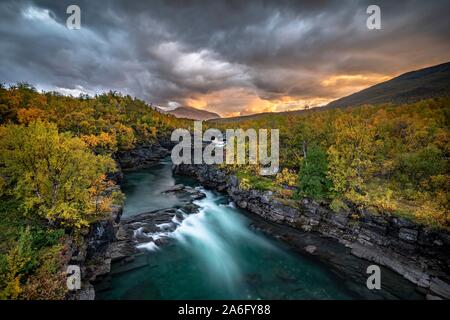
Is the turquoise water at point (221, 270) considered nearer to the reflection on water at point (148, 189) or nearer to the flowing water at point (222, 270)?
the flowing water at point (222, 270)

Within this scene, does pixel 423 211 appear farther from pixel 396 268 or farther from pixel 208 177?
pixel 208 177

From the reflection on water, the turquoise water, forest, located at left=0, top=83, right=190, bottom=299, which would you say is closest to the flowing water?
the turquoise water

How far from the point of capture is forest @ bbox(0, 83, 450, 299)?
1675 cm

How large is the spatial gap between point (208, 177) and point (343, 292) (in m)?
39.9

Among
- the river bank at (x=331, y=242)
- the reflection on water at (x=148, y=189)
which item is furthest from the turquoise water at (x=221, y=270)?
the reflection on water at (x=148, y=189)

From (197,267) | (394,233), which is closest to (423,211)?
(394,233)

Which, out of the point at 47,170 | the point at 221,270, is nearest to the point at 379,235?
the point at 221,270

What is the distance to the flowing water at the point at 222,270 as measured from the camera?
66.9 ft

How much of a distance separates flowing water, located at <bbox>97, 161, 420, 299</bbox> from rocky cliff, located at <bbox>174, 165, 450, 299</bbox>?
5546 mm

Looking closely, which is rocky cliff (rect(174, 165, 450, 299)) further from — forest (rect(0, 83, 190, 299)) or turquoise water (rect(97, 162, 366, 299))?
forest (rect(0, 83, 190, 299))

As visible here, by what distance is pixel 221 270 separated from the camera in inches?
955

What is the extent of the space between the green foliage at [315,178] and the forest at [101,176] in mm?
169

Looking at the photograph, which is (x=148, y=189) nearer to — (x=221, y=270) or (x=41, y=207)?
(x=41, y=207)
